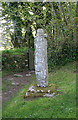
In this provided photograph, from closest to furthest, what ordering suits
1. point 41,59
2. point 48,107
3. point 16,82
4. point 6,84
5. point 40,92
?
point 48,107, point 40,92, point 41,59, point 6,84, point 16,82

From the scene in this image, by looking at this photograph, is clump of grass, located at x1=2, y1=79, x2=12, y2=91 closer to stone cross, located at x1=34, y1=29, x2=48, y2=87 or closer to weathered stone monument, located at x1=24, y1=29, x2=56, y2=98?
weathered stone monument, located at x1=24, y1=29, x2=56, y2=98

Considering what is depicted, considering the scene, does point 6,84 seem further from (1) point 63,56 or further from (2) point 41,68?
(1) point 63,56

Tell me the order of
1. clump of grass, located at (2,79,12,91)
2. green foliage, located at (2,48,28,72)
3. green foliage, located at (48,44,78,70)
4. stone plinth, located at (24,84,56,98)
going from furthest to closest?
green foliage, located at (2,48,28,72)
green foliage, located at (48,44,78,70)
clump of grass, located at (2,79,12,91)
stone plinth, located at (24,84,56,98)

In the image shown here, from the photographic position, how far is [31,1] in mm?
10906

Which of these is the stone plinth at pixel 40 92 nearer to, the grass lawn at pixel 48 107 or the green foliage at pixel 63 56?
the grass lawn at pixel 48 107

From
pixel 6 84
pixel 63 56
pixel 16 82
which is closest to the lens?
pixel 6 84

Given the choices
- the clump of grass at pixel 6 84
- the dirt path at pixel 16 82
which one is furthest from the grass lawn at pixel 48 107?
the clump of grass at pixel 6 84

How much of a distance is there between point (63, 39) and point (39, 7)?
3.15 meters

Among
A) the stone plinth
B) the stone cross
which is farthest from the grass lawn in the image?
the stone cross

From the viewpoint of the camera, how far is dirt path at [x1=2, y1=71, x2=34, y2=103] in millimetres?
7049

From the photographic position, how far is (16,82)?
887cm

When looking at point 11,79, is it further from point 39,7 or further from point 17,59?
point 39,7

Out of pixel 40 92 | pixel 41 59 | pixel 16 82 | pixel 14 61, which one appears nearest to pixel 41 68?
pixel 41 59

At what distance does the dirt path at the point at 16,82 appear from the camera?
705cm
